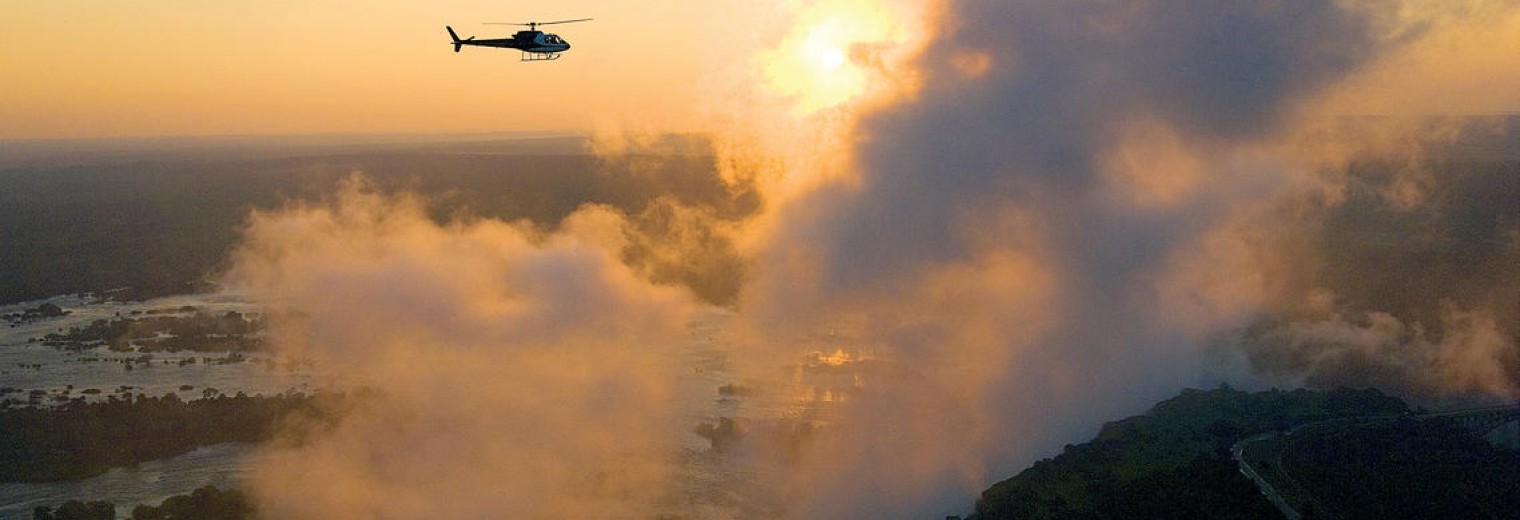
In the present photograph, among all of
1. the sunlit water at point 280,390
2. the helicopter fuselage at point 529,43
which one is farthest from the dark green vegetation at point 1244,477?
the helicopter fuselage at point 529,43

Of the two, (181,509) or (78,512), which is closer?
(181,509)

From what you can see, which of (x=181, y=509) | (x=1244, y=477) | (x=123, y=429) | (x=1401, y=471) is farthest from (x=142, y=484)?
(x=1401, y=471)

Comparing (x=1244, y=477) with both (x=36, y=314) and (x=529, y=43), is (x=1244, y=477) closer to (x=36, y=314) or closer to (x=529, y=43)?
(x=529, y=43)

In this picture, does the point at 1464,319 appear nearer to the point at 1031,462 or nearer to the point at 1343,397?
the point at 1343,397

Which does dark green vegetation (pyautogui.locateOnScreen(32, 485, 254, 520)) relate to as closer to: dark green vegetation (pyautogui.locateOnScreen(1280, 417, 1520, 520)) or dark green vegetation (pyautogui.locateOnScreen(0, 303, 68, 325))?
dark green vegetation (pyautogui.locateOnScreen(1280, 417, 1520, 520))

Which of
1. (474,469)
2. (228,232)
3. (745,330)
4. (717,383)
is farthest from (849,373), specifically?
(228,232)

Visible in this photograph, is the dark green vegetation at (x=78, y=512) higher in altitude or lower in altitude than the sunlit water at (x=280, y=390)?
lower

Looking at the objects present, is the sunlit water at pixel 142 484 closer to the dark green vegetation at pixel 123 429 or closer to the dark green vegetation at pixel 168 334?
the dark green vegetation at pixel 123 429
